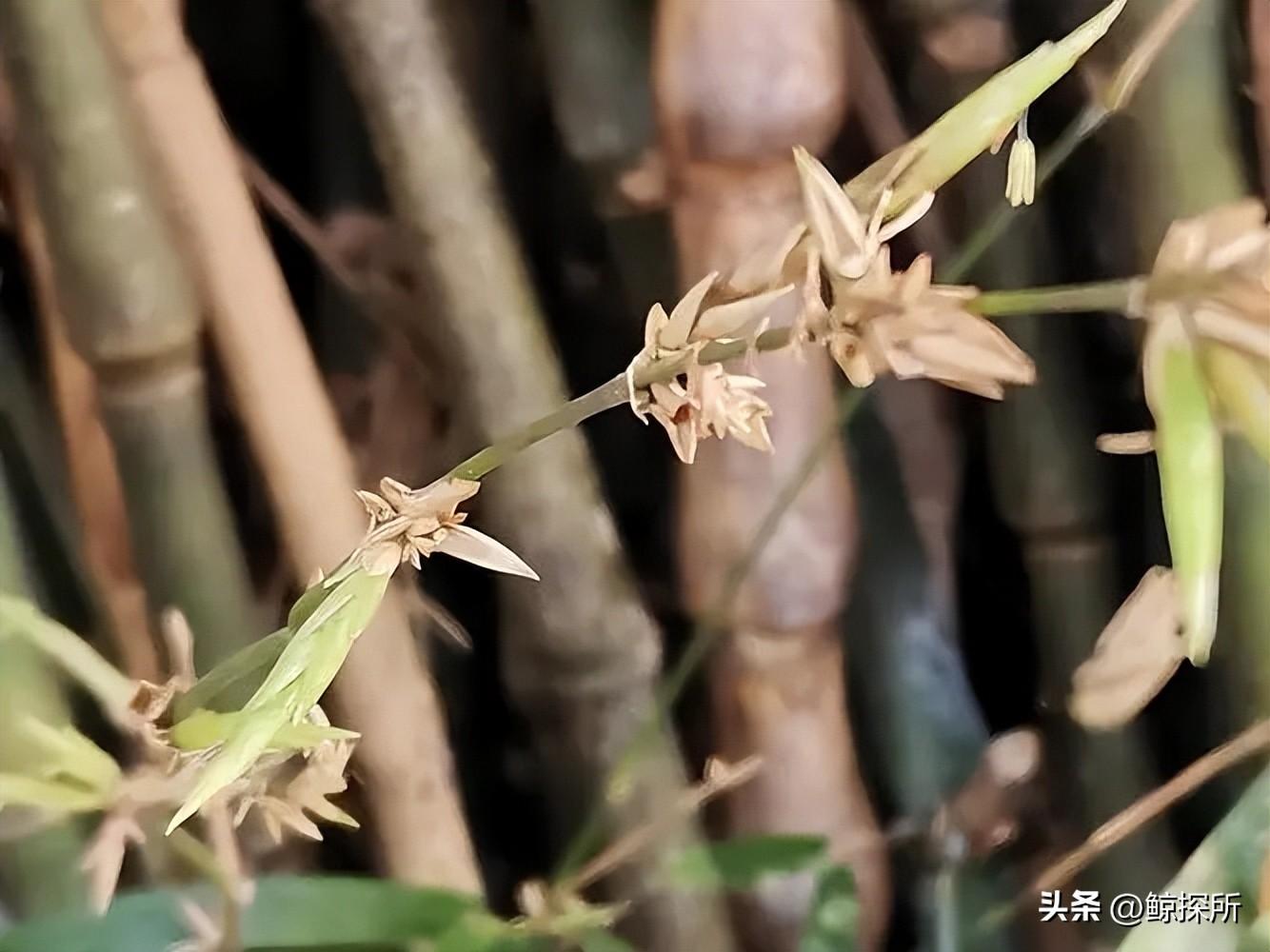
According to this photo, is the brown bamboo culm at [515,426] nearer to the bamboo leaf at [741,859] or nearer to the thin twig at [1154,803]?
the bamboo leaf at [741,859]

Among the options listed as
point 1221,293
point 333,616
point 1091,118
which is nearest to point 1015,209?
point 1091,118

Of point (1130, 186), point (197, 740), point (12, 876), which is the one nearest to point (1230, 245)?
point (1130, 186)

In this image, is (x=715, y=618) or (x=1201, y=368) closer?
(x=1201, y=368)

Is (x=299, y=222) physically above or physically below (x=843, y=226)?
above

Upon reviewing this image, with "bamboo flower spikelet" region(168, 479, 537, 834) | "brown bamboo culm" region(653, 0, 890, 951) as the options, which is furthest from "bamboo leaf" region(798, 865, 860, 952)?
"bamboo flower spikelet" region(168, 479, 537, 834)

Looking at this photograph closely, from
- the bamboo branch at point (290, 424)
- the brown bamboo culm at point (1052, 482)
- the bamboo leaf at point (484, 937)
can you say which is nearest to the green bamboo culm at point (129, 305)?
the bamboo branch at point (290, 424)

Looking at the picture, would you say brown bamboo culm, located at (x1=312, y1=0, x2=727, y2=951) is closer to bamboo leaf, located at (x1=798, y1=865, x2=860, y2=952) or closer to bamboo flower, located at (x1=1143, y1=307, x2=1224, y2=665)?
bamboo leaf, located at (x1=798, y1=865, x2=860, y2=952)

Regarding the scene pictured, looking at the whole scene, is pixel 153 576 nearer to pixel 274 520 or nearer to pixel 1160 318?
pixel 274 520

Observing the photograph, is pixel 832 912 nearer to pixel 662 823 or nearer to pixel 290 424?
pixel 662 823
